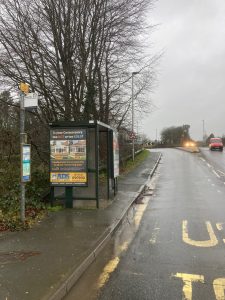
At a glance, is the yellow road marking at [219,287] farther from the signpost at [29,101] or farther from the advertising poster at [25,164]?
the signpost at [29,101]

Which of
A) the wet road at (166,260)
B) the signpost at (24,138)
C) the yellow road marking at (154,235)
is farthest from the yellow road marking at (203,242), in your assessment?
the signpost at (24,138)

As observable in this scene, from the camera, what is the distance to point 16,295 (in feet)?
15.2

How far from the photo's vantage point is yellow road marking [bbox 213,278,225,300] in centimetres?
490

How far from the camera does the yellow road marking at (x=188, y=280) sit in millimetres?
4910

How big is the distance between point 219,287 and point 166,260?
1.33 m

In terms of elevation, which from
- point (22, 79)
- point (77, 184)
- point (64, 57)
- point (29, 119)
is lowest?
point (77, 184)

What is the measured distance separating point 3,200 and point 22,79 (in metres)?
6.13

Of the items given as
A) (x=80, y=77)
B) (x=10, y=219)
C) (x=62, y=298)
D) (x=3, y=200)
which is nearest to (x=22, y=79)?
(x=80, y=77)

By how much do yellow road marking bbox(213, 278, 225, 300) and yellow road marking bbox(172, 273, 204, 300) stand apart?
20cm

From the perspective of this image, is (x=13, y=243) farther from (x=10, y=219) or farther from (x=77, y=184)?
(x=77, y=184)

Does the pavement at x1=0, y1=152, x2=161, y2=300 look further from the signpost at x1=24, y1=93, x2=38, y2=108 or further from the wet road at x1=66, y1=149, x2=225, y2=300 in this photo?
the signpost at x1=24, y1=93, x2=38, y2=108

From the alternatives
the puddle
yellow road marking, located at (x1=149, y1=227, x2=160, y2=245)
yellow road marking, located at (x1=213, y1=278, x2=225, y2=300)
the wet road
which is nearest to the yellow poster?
the wet road

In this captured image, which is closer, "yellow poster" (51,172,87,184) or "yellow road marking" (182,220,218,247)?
"yellow road marking" (182,220,218,247)

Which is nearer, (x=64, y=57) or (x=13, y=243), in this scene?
(x=13, y=243)
